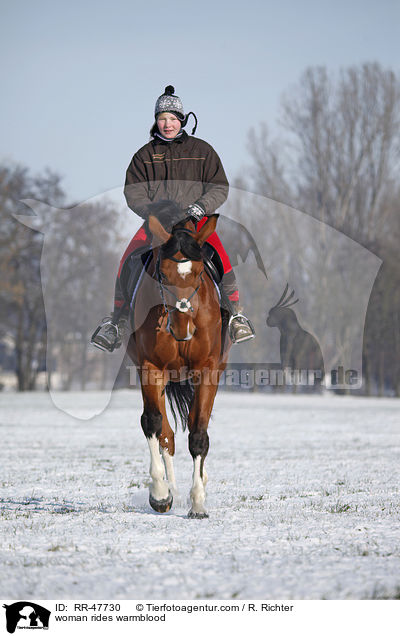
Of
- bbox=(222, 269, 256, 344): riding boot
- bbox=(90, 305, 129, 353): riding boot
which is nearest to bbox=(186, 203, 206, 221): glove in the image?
bbox=(222, 269, 256, 344): riding boot

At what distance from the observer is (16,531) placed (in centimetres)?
562

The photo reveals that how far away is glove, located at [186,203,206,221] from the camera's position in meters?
6.20

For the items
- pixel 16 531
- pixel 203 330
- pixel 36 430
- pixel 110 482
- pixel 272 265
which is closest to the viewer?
pixel 16 531

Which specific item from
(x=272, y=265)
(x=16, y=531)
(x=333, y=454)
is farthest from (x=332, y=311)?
(x=16, y=531)

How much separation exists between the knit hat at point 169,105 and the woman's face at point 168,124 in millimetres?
45

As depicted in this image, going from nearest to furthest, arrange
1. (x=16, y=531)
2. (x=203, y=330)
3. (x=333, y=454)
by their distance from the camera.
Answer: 1. (x=16, y=531)
2. (x=203, y=330)
3. (x=333, y=454)

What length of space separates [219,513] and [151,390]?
1.22 m

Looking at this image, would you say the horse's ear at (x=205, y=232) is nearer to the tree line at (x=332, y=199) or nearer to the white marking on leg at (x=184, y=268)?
the white marking on leg at (x=184, y=268)

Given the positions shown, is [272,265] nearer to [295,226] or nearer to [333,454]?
[295,226]

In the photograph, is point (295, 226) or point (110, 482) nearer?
point (110, 482)

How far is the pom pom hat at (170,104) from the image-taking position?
6.79m

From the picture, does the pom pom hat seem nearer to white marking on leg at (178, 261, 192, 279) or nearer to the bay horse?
the bay horse

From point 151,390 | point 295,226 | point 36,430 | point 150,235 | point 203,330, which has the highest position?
point 295,226
